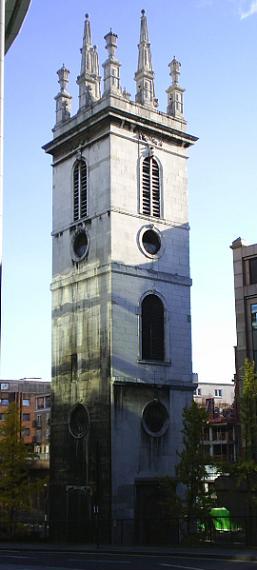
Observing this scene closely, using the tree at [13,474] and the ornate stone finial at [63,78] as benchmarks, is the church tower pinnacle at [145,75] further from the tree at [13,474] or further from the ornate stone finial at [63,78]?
the tree at [13,474]

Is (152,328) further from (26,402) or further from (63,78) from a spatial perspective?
(26,402)

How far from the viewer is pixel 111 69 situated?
58.2 meters

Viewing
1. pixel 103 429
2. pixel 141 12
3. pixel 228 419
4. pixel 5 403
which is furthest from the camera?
pixel 5 403

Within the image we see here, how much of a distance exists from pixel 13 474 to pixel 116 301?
14188 mm

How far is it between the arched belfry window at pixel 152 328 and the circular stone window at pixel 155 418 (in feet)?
10.3

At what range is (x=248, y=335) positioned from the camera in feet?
185

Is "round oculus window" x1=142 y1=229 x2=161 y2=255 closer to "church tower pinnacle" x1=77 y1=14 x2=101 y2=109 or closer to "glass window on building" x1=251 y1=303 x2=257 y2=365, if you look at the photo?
"glass window on building" x1=251 y1=303 x2=257 y2=365

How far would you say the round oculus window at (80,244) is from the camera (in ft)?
190

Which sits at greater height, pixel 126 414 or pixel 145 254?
pixel 145 254

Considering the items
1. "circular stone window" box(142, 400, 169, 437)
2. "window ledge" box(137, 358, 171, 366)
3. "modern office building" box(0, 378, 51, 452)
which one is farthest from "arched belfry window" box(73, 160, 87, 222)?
"modern office building" box(0, 378, 51, 452)

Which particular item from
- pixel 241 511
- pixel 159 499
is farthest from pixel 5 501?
pixel 241 511

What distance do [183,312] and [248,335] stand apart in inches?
194

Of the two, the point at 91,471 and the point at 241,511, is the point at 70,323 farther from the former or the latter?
the point at 241,511

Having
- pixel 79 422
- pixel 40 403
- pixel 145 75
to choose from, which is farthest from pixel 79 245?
pixel 40 403
